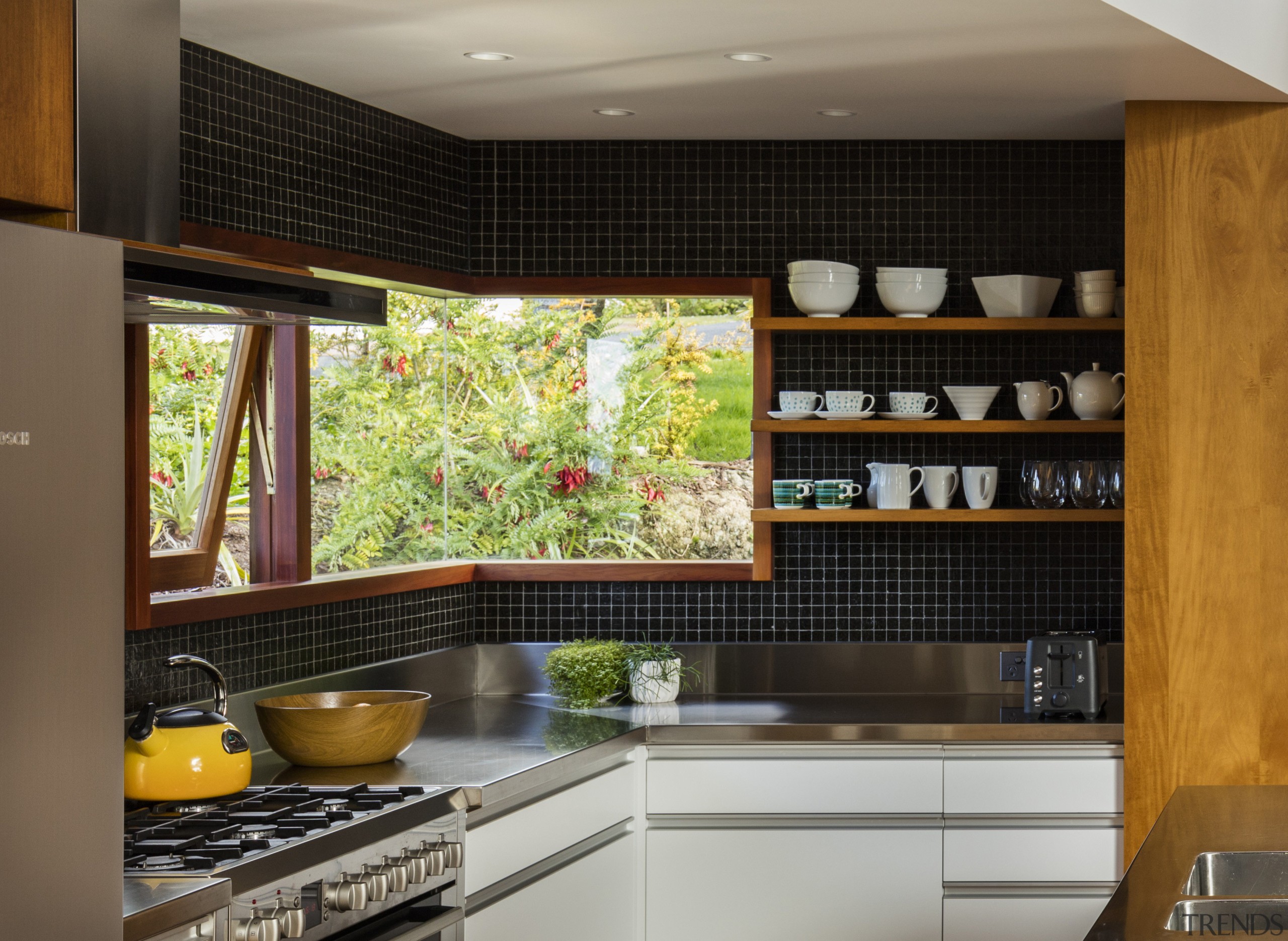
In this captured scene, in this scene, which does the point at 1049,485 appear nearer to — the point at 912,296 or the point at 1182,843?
the point at 912,296

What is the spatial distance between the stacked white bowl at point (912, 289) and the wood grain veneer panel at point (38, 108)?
2546 millimetres

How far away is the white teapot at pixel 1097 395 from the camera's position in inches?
154

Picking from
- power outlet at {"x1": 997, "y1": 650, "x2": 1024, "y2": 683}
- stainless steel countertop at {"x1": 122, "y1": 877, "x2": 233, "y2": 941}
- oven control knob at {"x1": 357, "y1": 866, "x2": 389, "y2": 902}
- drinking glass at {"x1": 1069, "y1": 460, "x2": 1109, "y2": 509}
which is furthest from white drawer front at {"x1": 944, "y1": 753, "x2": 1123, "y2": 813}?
stainless steel countertop at {"x1": 122, "y1": 877, "x2": 233, "y2": 941}

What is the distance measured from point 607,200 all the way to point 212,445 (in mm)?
1415

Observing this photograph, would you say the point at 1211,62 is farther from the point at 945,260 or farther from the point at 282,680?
the point at 282,680

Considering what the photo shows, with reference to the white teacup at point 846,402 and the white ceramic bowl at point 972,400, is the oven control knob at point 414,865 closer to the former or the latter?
the white teacup at point 846,402

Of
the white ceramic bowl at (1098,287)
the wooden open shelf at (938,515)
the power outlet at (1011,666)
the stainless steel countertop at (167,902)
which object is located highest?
the white ceramic bowl at (1098,287)

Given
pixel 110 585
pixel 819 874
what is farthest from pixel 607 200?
pixel 110 585

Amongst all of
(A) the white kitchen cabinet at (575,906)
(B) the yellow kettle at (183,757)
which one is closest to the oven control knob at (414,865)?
(A) the white kitchen cabinet at (575,906)

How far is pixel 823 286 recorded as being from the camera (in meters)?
3.92

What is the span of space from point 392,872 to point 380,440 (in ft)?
5.59

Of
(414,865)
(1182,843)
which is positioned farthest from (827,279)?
(414,865)

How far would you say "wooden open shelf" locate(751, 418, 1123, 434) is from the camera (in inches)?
152

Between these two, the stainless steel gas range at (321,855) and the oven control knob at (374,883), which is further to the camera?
the oven control knob at (374,883)
